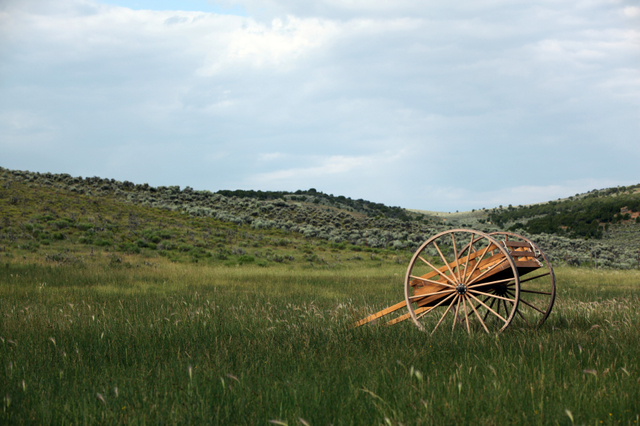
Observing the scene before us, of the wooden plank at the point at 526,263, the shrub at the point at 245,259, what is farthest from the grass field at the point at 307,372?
the shrub at the point at 245,259

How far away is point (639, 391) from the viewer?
161 inches

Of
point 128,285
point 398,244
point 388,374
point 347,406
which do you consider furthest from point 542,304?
point 398,244

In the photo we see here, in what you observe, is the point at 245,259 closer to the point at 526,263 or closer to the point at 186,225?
the point at 186,225

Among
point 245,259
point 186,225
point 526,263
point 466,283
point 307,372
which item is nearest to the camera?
point 307,372

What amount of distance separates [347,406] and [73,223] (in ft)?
111

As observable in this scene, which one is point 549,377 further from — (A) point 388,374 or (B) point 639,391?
(A) point 388,374

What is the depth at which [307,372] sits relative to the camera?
16.4ft

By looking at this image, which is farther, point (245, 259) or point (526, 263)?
point (245, 259)

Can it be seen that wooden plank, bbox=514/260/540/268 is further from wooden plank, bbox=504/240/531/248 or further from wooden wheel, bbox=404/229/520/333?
wooden plank, bbox=504/240/531/248

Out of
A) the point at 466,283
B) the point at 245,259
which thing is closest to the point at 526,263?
the point at 466,283

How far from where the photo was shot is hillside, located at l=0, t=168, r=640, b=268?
2919cm

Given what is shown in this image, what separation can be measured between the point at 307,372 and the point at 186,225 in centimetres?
3694

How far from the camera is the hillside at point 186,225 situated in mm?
29188

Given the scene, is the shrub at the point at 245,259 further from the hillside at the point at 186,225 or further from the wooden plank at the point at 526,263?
the wooden plank at the point at 526,263
